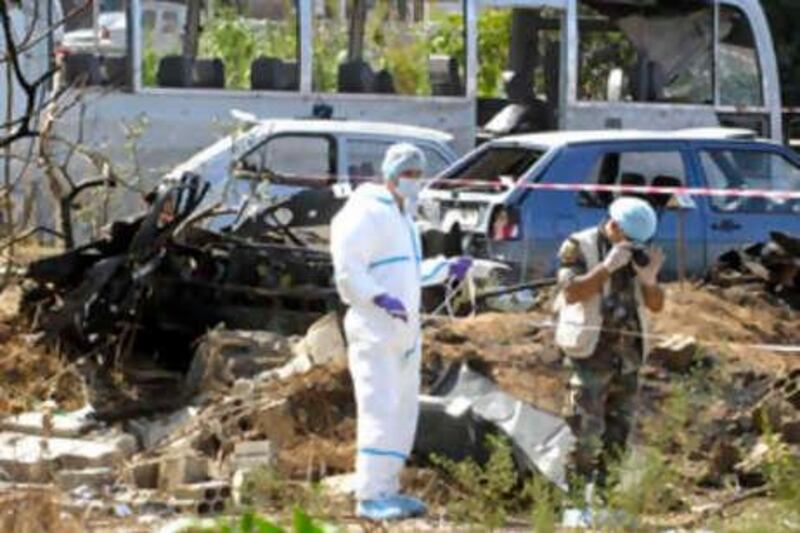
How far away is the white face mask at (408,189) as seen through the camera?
10.7 meters

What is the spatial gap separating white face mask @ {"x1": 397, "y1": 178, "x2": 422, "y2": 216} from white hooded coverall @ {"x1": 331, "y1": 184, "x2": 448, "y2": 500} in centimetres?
16

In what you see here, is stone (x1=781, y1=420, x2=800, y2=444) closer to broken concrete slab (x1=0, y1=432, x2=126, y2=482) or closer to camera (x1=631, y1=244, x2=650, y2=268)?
camera (x1=631, y1=244, x2=650, y2=268)

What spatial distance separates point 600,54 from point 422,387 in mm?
11763

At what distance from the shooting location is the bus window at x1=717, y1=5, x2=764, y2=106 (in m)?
23.8

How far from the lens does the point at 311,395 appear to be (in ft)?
40.4

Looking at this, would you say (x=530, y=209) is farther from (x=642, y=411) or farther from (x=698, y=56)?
(x=698, y=56)

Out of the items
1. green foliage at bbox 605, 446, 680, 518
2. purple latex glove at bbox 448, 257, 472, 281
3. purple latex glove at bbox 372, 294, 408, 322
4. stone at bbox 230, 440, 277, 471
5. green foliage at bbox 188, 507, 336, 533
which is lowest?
stone at bbox 230, 440, 277, 471

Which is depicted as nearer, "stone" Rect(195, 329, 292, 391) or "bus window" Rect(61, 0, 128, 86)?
"stone" Rect(195, 329, 292, 391)

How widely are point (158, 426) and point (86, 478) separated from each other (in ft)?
4.23

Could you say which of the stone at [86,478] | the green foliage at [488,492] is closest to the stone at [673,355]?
the stone at [86,478]

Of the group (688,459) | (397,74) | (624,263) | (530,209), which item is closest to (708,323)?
(530,209)

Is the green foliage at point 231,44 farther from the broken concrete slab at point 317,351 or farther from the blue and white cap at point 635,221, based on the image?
the blue and white cap at point 635,221

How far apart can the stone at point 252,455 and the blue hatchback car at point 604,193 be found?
176 inches

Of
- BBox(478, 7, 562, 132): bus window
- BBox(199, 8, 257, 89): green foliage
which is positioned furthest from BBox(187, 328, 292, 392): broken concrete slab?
BBox(478, 7, 562, 132): bus window
